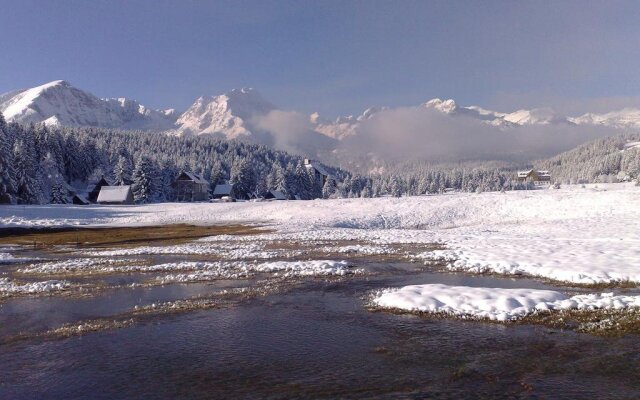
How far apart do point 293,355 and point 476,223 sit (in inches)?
1828

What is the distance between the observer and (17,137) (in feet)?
351

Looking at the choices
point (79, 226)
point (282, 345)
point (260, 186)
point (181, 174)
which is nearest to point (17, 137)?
point (181, 174)

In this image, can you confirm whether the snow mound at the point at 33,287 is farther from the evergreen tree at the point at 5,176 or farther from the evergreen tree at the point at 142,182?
the evergreen tree at the point at 142,182

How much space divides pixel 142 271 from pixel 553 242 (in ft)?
89.8

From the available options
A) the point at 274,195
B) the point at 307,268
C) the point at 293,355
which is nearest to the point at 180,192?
the point at 274,195

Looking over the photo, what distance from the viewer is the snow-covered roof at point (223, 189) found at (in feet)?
473

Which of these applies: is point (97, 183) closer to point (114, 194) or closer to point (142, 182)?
point (142, 182)

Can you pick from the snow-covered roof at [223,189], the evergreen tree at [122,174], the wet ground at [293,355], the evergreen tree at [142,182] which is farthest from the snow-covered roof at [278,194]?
the wet ground at [293,355]

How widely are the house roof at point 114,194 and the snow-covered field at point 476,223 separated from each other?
2279 centimetres

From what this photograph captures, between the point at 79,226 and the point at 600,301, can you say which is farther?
the point at 79,226

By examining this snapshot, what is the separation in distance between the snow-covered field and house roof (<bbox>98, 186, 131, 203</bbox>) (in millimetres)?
22793

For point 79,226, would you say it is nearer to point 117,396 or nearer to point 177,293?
point 177,293

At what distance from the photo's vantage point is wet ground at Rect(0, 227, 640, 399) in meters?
9.86

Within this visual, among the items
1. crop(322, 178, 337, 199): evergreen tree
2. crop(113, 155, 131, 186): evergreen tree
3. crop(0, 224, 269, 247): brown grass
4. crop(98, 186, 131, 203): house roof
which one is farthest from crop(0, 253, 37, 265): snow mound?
crop(322, 178, 337, 199): evergreen tree
